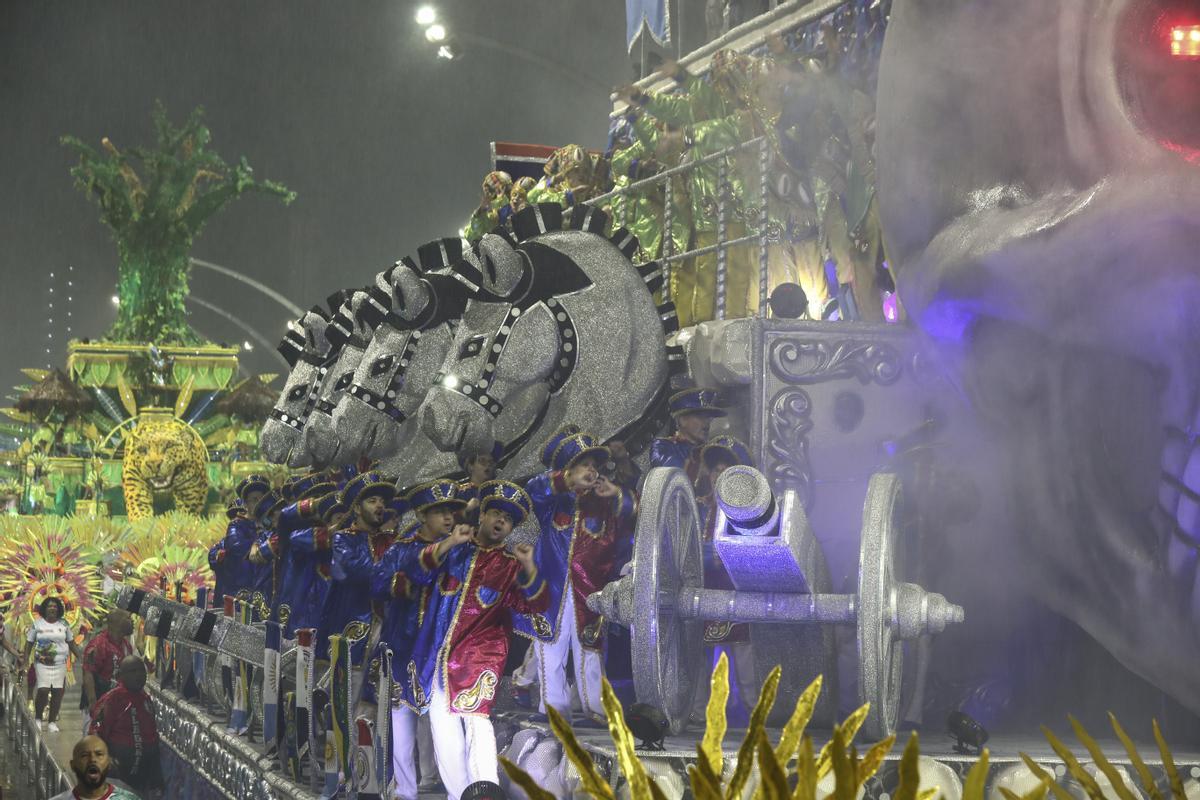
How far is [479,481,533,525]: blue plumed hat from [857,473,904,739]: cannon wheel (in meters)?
1.81

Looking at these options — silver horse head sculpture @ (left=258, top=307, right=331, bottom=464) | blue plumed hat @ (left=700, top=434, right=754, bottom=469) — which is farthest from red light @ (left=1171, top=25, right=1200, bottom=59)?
silver horse head sculpture @ (left=258, top=307, right=331, bottom=464)

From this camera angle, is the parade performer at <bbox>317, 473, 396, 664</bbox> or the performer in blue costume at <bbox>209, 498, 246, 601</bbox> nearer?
the parade performer at <bbox>317, 473, 396, 664</bbox>

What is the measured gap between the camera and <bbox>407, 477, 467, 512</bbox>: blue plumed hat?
7008 millimetres

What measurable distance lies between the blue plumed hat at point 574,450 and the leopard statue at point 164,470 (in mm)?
15936

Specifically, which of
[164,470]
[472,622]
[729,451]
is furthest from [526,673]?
[164,470]

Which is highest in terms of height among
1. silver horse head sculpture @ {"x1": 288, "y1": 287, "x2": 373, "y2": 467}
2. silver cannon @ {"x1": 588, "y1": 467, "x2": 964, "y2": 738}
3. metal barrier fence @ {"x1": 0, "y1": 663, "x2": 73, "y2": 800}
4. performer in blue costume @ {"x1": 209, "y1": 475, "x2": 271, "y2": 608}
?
silver horse head sculpture @ {"x1": 288, "y1": 287, "x2": 373, "y2": 467}

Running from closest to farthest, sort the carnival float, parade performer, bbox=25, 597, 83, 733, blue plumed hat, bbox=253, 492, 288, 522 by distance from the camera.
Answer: the carnival float, blue plumed hat, bbox=253, 492, 288, 522, parade performer, bbox=25, 597, 83, 733

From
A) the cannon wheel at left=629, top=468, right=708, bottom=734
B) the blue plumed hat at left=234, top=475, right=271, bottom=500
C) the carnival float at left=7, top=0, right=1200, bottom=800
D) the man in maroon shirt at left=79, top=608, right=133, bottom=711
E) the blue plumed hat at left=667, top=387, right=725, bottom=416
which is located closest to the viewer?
the carnival float at left=7, top=0, right=1200, bottom=800

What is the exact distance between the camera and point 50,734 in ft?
39.7

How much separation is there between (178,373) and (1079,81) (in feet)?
69.5

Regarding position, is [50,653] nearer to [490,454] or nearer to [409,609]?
[490,454]

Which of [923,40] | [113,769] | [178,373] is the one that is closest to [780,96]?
[923,40]

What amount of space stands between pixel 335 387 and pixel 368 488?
1926 millimetres

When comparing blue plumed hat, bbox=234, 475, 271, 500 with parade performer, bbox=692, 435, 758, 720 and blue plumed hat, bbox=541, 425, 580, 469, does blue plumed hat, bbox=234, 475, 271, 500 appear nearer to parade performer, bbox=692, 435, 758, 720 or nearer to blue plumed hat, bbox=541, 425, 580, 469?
blue plumed hat, bbox=541, 425, 580, 469
